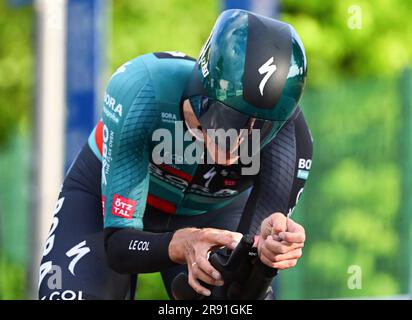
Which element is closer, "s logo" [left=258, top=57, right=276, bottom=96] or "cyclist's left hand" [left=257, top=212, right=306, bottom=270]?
"cyclist's left hand" [left=257, top=212, right=306, bottom=270]

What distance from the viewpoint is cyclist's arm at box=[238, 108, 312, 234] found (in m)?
5.04

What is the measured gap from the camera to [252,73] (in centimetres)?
443

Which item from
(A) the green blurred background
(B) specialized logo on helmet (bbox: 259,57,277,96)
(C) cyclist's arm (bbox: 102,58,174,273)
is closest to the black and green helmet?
(B) specialized logo on helmet (bbox: 259,57,277,96)

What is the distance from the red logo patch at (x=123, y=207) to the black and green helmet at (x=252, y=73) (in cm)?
54

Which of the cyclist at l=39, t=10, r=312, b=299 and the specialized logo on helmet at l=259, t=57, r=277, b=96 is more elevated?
the specialized logo on helmet at l=259, t=57, r=277, b=96

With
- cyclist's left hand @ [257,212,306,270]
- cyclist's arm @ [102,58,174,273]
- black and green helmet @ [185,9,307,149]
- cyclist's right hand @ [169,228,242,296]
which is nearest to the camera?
cyclist's left hand @ [257,212,306,270]

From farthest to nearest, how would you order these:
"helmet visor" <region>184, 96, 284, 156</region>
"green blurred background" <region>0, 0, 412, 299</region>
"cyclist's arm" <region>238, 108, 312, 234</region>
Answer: "green blurred background" <region>0, 0, 412, 299</region>, "cyclist's arm" <region>238, 108, 312, 234</region>, "helmet visor" <region>184, 96, 284, 156</region>

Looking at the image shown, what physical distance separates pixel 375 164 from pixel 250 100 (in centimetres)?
634

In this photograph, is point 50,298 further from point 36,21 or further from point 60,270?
point 36,21

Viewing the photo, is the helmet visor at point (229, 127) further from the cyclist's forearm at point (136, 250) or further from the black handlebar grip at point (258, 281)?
the black handlebar grip at point (258, 281)

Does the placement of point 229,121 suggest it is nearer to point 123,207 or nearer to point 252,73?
point 252,73

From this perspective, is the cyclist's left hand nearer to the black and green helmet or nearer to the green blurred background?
the black and green helmet

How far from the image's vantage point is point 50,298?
5.21 metres

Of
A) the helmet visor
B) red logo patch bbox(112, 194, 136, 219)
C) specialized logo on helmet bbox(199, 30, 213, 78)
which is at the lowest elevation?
red logo patch bbox(112, 194, 136, 219)
